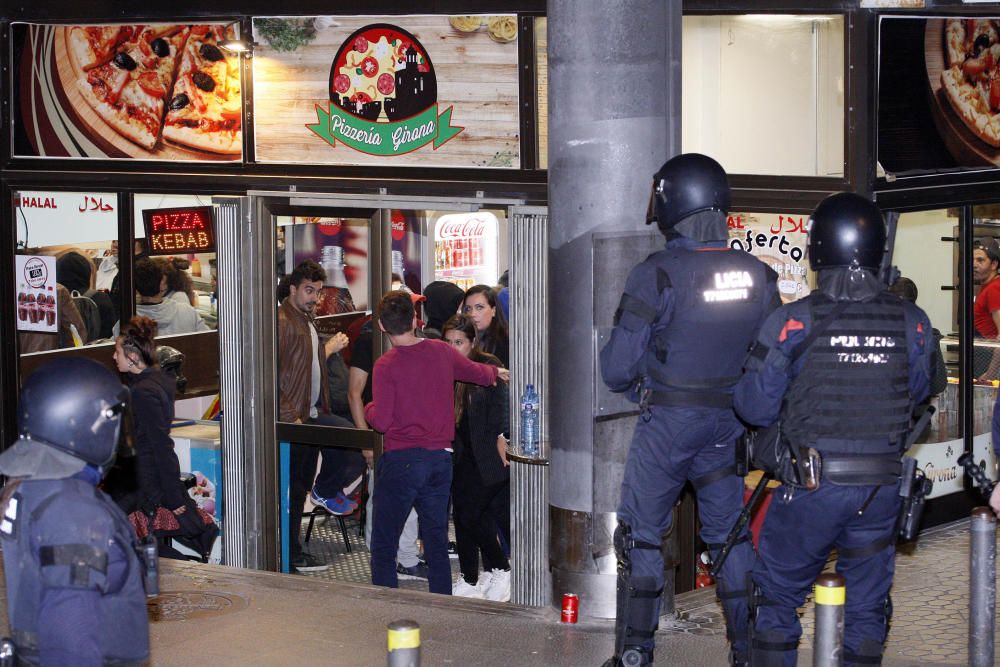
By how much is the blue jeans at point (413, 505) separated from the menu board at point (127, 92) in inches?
103

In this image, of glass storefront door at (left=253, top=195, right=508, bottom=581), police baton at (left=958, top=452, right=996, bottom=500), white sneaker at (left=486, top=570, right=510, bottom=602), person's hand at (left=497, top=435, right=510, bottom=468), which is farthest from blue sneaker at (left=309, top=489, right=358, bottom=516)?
police baton at (left=958, top=452, right=996, bottom=500)

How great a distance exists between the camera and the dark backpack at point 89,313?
33.6 ft

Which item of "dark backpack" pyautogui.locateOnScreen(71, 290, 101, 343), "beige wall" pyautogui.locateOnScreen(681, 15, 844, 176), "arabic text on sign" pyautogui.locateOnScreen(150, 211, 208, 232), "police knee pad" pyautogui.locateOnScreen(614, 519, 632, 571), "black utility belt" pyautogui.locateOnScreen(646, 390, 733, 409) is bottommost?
"police knee pad" pyautogui.locateOnScreen(614, 519, 632, 571)

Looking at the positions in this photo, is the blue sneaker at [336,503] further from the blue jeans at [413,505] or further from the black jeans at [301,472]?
the blue jeans at [413,505]

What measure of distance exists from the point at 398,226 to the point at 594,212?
3157mm

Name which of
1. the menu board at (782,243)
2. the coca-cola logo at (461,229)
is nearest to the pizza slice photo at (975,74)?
the menu board at (782,243)

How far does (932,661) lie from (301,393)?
4.66m

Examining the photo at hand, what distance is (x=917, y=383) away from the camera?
5.61 meters

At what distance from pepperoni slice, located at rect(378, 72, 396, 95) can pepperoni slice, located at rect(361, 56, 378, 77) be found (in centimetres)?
6

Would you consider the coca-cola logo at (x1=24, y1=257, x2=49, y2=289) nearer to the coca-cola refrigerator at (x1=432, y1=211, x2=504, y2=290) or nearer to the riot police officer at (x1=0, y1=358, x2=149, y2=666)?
the coca-cola refrigerator at (x1=432, y1=211, x2=504, y2=290)

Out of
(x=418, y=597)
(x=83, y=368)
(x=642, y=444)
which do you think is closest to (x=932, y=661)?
(x=642, y=444)

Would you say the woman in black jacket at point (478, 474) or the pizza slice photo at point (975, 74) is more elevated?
the pizza slice photo at point (975, 74)

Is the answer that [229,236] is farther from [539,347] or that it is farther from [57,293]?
[539,347]

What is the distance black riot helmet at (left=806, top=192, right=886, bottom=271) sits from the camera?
555cm
